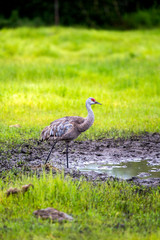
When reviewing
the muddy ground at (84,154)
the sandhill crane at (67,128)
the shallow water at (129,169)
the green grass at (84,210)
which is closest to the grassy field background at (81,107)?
the green grass at (84,210)

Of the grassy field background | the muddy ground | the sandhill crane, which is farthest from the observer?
the sandhill crane

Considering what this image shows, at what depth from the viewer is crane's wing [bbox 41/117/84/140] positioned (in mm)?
8961

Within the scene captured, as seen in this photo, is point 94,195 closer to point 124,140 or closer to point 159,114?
point 124,140

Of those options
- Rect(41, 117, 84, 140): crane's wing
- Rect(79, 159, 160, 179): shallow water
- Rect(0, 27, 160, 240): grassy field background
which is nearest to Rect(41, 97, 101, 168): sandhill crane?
Rect(41, 117, 84, 140): crane's wing

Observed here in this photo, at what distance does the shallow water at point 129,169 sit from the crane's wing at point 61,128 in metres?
0.79

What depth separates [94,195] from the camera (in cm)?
667

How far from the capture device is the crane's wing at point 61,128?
896 cm

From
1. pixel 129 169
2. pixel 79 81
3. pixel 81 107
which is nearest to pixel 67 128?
pixel 129 169

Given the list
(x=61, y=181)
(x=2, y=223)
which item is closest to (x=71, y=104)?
(x=61, y=181)

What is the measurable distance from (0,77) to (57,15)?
19036mm

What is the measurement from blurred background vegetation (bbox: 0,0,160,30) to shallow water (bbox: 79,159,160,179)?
2727cm

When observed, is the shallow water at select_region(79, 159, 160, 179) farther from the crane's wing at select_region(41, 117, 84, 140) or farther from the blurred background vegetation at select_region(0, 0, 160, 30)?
the blurred background vegetation at select_region(0, 0, 160, 30)

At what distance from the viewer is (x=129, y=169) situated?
8.76 metres

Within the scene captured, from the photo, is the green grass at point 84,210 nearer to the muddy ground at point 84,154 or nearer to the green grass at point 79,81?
the muddy ground at point 84,154
